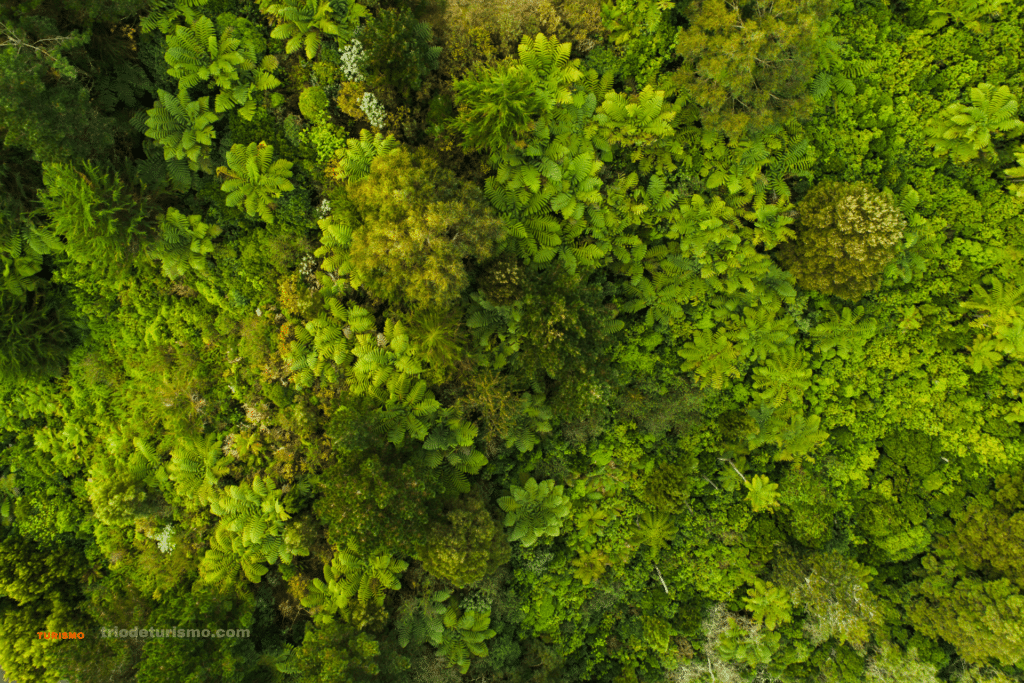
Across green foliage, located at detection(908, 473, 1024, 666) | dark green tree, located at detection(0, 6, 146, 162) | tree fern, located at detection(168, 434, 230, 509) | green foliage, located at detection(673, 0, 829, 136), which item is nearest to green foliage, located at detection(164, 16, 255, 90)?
dark green tree, located at detection(0, 6, 146, 162)

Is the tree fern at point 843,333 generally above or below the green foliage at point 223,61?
below

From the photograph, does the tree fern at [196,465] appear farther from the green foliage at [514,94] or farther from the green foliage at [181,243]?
the green foliage at [514,94]

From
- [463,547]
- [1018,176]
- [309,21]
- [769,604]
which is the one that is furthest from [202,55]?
[769,604]

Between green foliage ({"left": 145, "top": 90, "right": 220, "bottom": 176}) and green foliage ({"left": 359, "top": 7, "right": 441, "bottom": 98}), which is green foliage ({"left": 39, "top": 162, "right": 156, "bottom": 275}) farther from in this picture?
green foliage ({"left": 359, "top": 7, "right": 441, "bottom": 98})

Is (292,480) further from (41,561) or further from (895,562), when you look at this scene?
(895,562)

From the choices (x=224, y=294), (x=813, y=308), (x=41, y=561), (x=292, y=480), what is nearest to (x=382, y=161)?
(x=224, y=294)

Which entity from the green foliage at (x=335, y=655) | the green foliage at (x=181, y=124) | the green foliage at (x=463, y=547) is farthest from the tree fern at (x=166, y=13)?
the green foliage at (x=335, y=655)
